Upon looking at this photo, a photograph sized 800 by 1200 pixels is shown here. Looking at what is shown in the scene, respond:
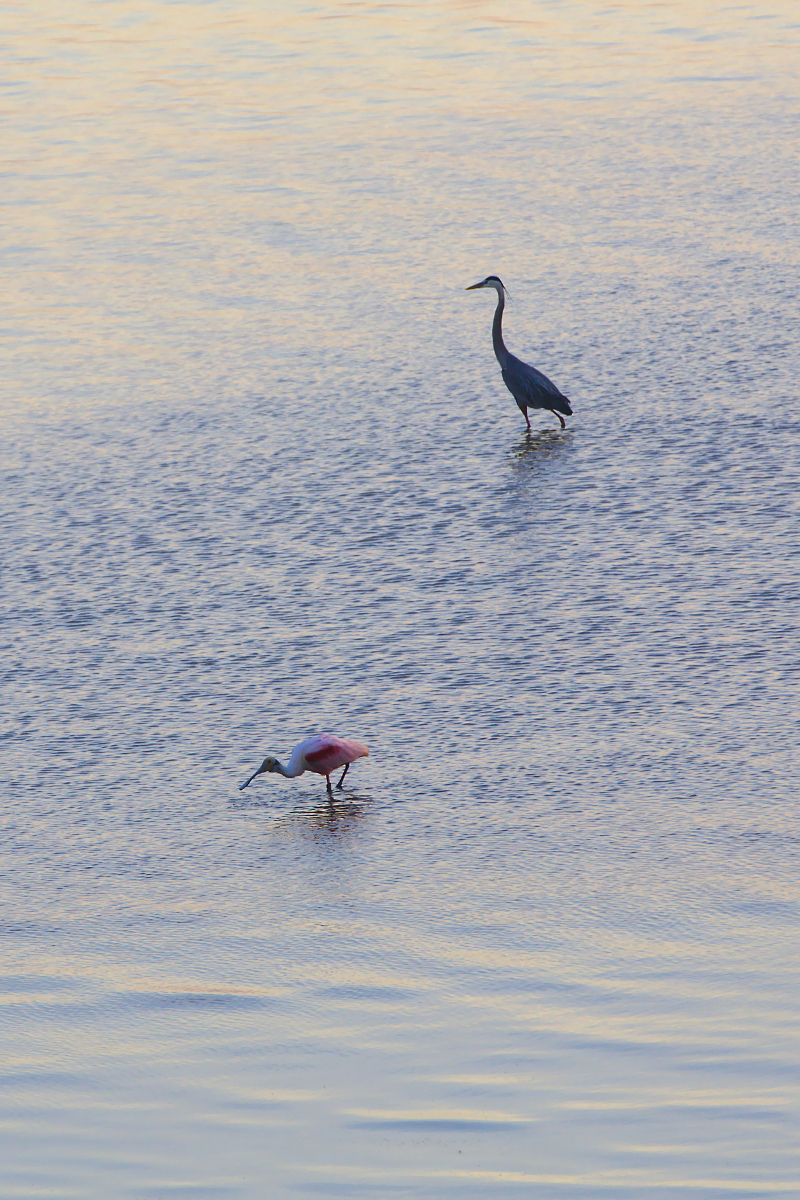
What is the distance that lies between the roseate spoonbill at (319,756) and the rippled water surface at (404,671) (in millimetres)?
243

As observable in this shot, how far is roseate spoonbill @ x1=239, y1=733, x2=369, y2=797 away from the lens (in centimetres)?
869

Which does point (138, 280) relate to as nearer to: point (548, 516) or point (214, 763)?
point (548, 516)

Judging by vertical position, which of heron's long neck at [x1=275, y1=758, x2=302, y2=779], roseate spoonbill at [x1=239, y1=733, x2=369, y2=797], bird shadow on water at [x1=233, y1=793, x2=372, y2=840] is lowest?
bird shadow on water at [x1=233, y1=793, x2=372, y2=840]

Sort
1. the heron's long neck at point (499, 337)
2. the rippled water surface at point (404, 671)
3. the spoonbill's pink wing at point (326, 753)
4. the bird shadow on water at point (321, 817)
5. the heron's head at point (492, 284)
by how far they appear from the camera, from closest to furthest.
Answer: the rippled water surface at point (404, 671), the bird shadow on water at point (321, 817), the spoonbill's pink wing at point (326, 753), the heron's long neck at point (499, 337), the heron's head at point (492, 284)

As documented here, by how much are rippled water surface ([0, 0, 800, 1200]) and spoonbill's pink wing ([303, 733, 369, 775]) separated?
26cm

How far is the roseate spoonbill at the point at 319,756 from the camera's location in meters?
8.69

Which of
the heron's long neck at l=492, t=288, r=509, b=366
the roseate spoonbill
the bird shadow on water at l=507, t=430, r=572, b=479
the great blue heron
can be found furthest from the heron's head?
the roseate spoonbill

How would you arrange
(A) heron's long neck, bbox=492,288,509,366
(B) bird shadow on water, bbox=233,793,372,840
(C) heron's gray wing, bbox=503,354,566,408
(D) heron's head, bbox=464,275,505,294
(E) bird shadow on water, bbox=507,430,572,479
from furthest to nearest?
(D) heron's head, bbox=464,275,505,294
(A) heron's long neck, bbox=492,288,509,366
(C) heron's gray wing, bbox=503,354,566,408
(E) bird shadow on water, bbox=507,430,572,479
(B) bird shadow on water, bbox=233,793,372,840

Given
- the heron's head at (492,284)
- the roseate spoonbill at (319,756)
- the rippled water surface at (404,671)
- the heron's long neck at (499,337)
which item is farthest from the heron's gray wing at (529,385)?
the roseate spoonbill at (319,756)

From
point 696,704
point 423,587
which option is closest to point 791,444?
point 423,587

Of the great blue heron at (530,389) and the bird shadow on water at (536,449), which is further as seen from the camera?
the great blue heron at (530,389)

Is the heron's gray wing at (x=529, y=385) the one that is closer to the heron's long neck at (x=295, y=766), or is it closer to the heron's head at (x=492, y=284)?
the heron's head at (x=492, y=284)

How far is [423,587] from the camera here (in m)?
11.7

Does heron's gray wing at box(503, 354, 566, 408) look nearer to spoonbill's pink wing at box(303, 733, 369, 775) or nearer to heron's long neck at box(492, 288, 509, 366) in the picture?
heron's long neck at box(492, 288, 509, 366)
